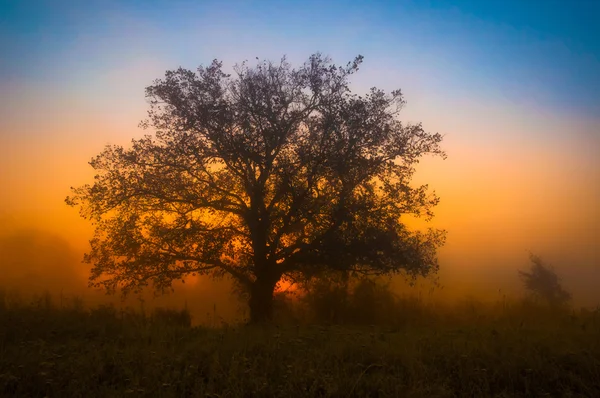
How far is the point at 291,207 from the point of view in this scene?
1939cm

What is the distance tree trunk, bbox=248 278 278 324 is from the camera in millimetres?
19594

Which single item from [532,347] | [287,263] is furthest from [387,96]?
[532,347]

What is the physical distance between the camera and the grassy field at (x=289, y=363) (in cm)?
787

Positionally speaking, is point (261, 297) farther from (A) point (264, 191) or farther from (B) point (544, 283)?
(B) point (544, 283)

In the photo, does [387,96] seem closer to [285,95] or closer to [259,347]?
[285,95]

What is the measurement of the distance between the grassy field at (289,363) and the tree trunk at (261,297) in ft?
20.5

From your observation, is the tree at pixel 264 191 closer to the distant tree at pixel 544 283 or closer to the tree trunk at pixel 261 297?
the tree trunk at pixel 261 297

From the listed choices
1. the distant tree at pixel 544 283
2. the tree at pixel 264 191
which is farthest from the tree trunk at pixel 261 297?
the distant tree at pixel 544 283

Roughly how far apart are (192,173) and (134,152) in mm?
2734

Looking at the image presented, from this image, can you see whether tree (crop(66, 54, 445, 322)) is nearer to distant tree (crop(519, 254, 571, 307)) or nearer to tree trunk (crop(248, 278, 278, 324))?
tree trunk (crop(248, 278, 278, 324))

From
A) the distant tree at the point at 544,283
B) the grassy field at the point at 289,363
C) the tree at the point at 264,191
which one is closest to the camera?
the grassy field at the point at 289,363

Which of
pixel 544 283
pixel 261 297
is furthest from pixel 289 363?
pixel 544 283

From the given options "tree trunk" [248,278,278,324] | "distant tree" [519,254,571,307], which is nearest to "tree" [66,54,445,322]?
"tree trunk" [248,278,278,324]

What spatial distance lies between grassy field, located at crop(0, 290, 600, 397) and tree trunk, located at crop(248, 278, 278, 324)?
626 centimetres
